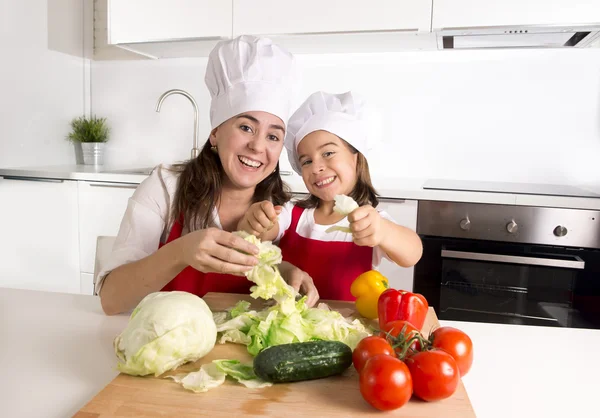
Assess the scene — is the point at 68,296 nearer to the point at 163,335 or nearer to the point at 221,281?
the point at 221,281

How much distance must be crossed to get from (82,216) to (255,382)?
6.74ft

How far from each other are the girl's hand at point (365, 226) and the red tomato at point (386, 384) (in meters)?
0.43

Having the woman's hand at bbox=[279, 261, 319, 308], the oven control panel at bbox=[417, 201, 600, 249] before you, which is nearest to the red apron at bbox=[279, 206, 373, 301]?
the woman's hand at bbox=[279, 261, 319, 308]

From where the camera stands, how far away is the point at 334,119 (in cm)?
142

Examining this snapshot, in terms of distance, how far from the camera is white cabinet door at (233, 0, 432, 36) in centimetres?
231

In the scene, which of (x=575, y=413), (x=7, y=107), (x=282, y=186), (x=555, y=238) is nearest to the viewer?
(x=575, y=413)

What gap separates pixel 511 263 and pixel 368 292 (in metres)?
1.23

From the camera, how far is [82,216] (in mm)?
2561

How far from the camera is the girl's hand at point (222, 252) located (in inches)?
39.2

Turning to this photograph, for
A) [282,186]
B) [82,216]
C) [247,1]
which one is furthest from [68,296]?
[247,1]

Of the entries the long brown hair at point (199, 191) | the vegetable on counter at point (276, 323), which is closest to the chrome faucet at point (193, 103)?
the long brown hair at point (199, 191)

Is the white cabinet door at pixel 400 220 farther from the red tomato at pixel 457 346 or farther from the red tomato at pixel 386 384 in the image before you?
the red tomato at pixel 386 384

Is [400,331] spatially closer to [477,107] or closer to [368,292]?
[368,292]

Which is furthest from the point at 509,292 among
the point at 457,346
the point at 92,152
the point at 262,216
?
the point at 92,152
